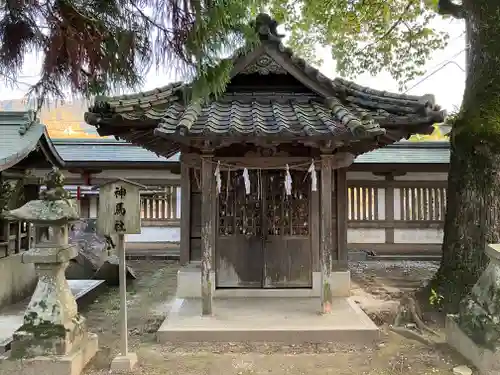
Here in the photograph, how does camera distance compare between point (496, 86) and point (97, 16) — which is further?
point (496, 86)

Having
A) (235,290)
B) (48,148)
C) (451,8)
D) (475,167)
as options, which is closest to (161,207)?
(48,148)

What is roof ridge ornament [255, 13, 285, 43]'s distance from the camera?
7781 millimetres

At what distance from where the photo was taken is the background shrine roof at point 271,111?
6473 millimetres

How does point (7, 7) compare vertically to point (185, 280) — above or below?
above

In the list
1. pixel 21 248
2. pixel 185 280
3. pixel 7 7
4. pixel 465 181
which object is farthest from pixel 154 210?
pixel 7 7

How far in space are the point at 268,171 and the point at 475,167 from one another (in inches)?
147

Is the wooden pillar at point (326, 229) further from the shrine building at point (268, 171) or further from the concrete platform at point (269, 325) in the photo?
the concrete platform at point (269, 325)

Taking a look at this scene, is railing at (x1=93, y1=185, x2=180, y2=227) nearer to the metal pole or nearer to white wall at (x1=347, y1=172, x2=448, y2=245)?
white wall at (x1=347, y1=172, x2=448, y2=245)

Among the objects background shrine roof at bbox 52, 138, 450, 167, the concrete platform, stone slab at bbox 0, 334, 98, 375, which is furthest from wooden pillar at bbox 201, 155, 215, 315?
background shrine roof at bbox 52, 138, 450, 167

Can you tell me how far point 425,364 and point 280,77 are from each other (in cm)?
582

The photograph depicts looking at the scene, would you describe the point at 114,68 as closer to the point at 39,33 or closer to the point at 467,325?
the point at 39,33

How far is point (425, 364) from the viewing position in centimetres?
550

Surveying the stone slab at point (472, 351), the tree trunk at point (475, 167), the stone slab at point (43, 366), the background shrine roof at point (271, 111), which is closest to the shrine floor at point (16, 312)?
the stone slab at point (43, 366)

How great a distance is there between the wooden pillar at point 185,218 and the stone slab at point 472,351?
4.85m
